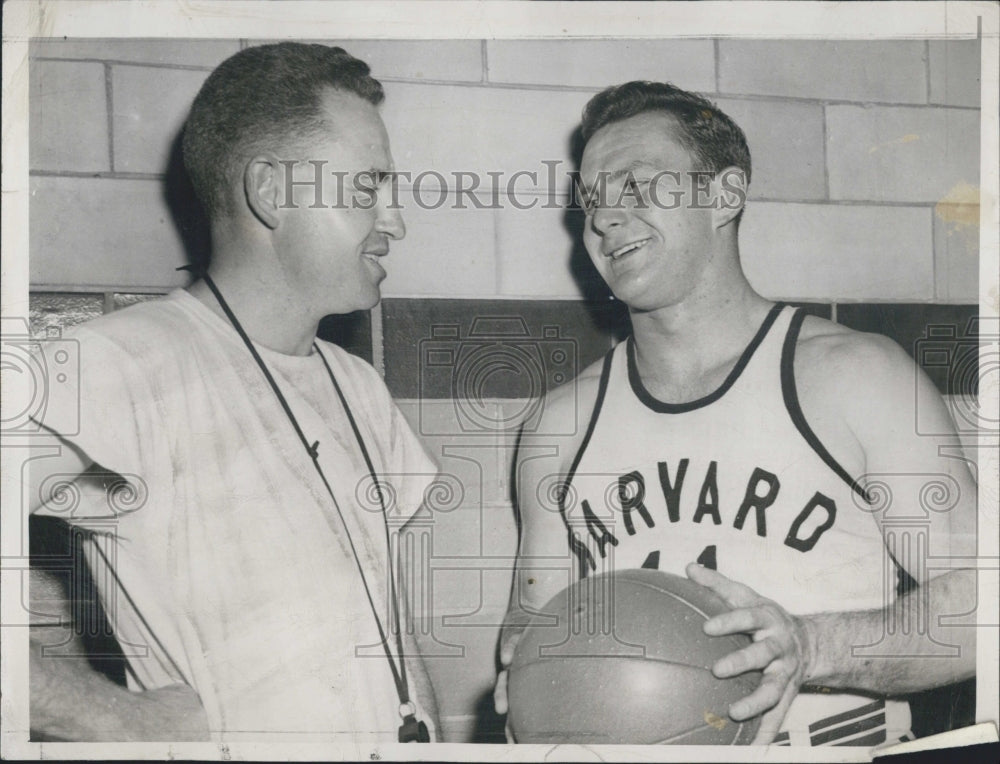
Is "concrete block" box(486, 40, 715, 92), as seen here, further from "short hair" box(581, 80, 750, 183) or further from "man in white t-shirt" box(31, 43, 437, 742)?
"man in white t-shirt" box(31, 43, 437, 742)

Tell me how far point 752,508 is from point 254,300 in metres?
1.07

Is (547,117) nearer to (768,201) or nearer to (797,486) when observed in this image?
(768,201)

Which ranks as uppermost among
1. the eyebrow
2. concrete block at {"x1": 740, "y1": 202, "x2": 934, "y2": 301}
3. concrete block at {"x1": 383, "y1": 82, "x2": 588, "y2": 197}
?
concrete block at {"x1": 383, "y1": 82, "x2": 588, "y2": 197}

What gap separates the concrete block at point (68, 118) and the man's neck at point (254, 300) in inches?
13.3

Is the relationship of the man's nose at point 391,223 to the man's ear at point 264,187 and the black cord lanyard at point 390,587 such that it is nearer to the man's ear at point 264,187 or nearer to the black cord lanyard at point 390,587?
the man's ear at point 264,187

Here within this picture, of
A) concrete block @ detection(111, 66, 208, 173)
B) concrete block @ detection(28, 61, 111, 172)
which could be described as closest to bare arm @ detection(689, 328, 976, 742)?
concrete block @ detection(111, 66, 208, 173)

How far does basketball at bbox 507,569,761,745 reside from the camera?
179 cm

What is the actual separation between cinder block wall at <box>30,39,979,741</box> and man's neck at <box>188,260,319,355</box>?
0.26 ft

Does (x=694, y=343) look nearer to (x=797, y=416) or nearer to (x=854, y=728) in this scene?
(x=797, y=416)

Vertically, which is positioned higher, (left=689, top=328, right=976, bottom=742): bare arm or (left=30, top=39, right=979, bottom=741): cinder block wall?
(left=30, top=39, right=979, bottom=741): cinder block wall

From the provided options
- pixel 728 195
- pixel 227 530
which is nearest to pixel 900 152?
pixel 728 195

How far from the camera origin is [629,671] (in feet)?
5.95

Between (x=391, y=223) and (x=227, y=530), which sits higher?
(x=391, y=223)

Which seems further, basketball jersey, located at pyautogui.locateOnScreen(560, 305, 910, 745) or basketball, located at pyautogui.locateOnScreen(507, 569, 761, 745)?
basketball jersey, located at pyautogui.locateOnScreen(560, 305, 910, 745)
